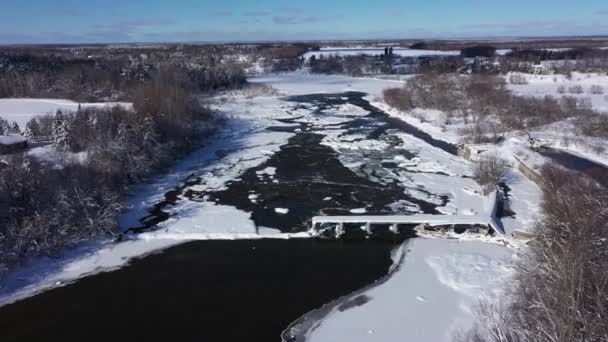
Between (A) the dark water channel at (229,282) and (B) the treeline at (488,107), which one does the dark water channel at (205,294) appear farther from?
(B) the treeline at (488,107)

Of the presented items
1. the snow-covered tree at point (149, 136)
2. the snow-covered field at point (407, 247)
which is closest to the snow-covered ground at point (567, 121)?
the snow-covered field at point (407, 247)

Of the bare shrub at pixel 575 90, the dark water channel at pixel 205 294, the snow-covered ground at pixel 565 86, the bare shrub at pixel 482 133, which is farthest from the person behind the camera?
the bare shrub at pixel 575 90

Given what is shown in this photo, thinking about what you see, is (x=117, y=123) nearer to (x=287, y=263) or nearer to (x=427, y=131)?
(x=287, y=263)

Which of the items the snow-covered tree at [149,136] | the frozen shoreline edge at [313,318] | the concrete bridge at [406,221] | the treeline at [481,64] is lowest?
the frozen shoreline edge at [313,318]

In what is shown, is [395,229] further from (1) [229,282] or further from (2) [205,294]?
(2) [205,294]

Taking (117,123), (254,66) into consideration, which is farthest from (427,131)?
(254,66)

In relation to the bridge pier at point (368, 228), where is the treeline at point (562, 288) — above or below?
above

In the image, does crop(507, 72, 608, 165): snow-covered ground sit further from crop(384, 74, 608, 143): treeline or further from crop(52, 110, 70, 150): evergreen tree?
crop(52, 110, 70, 150): evergreen tree
